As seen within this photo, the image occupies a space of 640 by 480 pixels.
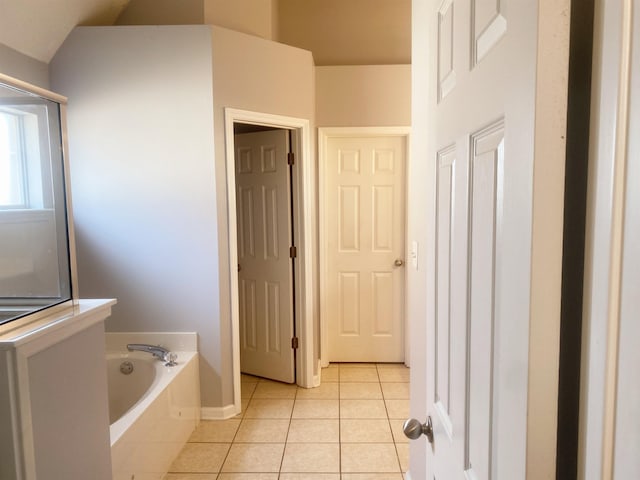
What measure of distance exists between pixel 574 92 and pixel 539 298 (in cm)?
24

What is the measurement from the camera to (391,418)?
2.59m

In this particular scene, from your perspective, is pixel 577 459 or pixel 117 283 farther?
pixel 117 283

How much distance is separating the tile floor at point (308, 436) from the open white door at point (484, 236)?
137cm

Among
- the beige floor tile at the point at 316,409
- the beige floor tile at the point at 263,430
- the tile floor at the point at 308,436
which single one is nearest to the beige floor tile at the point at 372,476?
the tile floor at the point at 308,436

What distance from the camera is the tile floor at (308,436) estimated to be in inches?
81.6

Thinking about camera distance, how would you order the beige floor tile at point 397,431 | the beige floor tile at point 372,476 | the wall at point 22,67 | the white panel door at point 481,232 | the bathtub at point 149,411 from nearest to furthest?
1. the white panel door at point 481,232
2. the bathtub at point 149,411
3. the beige floor tile at point 372,476
4. the wall at point 22,67
5. the beige floor tile at point 397,431

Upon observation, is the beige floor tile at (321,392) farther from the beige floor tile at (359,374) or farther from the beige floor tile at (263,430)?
the beige floor tile at (263,430)

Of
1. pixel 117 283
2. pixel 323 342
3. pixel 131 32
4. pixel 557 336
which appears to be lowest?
pixel 323 342

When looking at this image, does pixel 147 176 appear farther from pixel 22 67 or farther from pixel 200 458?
pixel 200 458

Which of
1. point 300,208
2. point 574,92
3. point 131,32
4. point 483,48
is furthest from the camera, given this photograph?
point 300,208

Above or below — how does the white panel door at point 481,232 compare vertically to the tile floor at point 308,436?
above

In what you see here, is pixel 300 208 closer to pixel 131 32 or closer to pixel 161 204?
pixel 161 204

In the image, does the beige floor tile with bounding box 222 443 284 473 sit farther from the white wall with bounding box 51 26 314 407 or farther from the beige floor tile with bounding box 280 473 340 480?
the white wall with bounding box 51 26 314 407

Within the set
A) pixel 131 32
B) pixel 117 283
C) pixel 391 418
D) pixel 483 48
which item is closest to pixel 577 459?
pixel 483 48
